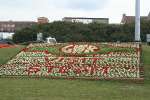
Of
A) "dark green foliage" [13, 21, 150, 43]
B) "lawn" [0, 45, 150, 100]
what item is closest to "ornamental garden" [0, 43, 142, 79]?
"lawn" [0, 45, 150, 100]

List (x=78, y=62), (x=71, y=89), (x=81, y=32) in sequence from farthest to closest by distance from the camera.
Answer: (x=81, y=32), (x=78, y=62), (x=71, y=89)

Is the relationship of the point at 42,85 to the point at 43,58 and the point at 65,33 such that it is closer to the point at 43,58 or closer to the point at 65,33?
the point at 43,58

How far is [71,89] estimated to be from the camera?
1391 cm

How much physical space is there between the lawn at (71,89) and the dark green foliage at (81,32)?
51.8 m

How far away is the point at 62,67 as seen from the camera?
19000 millimetres

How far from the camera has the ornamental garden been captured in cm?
1784

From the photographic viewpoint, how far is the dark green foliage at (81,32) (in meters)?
69.9

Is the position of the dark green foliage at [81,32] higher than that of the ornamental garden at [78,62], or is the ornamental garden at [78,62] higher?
the dark green foliage at [81,32]

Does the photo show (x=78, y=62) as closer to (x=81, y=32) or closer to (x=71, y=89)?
(x=71, y=89)

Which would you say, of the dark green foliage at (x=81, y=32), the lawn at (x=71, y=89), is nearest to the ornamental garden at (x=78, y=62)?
the lawn at (x=71, y=89)

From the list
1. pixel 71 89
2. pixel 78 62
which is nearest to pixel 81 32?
pixel 78 62

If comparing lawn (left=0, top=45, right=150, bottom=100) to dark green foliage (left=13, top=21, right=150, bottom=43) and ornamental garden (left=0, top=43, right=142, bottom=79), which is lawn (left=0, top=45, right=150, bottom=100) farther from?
dark green foliage (left=13, top=21, right=150, bottom=43)

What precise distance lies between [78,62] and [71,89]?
6138mm

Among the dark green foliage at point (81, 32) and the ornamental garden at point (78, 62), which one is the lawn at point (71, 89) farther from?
the dark green foliage at point (81, 32)
